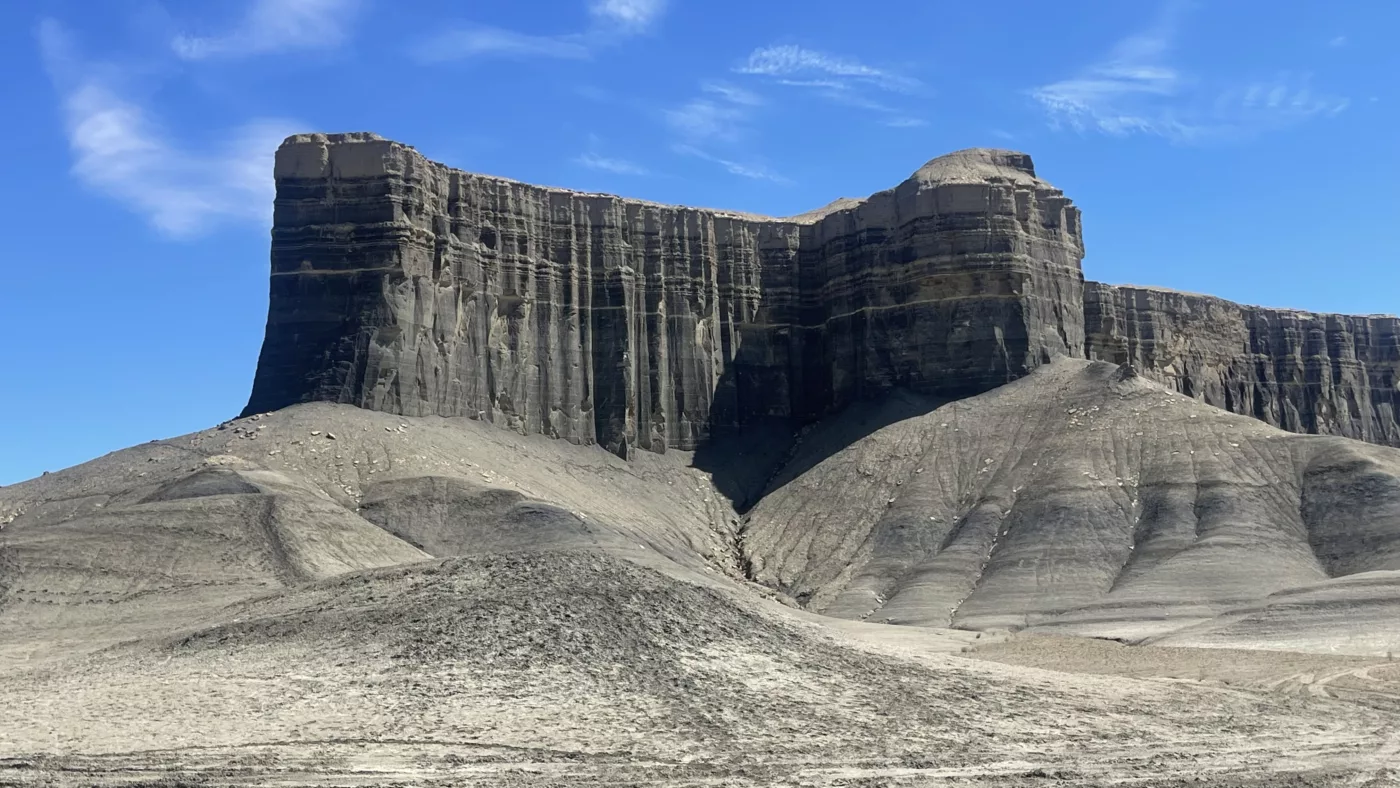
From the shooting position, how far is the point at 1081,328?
90.2 metres

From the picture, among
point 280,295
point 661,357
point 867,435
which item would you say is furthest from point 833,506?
point 280,295

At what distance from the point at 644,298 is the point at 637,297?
2.09ft

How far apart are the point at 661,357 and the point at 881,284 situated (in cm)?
1417

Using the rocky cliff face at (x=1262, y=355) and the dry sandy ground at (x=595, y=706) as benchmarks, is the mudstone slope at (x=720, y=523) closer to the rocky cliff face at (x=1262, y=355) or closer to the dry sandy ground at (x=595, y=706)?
the dry sandy ground at (x=595, y=706)

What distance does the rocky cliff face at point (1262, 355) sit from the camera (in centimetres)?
10744

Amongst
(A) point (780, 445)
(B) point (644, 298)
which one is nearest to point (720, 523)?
(A) point (780, 445)

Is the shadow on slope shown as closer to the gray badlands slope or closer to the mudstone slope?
the mudstone slope

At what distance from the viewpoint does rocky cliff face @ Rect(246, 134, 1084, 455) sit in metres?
75.6

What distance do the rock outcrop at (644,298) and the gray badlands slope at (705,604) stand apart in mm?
3289

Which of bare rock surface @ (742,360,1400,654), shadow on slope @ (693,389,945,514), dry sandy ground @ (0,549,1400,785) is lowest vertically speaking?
dry sandy ground @ (0,549,1400,785)

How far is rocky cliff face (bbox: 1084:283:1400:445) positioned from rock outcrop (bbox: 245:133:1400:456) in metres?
3.58

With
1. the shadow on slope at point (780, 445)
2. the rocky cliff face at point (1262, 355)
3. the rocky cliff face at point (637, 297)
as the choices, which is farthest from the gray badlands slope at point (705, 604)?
the rocky cliff face at point (1262, 355)

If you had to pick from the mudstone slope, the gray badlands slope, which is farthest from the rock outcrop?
the gray badlands slope

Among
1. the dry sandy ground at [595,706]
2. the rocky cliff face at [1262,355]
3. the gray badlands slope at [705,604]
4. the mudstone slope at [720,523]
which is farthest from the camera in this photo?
the rocky cliff face at [1262,355]
